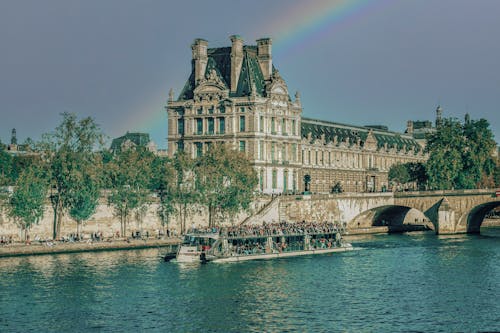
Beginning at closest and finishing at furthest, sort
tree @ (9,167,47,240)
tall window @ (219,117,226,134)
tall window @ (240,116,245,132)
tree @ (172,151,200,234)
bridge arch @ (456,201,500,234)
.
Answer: tree @ (9,167,47,240), tree @ (172,151,200,234), bridge arch @ (456,201,500,234), tall window @ (240,116,245,132), tall window @ (219,117,226,134)

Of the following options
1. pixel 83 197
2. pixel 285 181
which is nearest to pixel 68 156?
pixel 83 197

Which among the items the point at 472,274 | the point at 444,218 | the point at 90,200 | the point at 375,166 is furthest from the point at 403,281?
the point at 375,166

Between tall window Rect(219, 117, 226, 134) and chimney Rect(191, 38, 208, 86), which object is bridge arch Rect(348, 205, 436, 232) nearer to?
tall window Rect(219, 117, 226, 134)

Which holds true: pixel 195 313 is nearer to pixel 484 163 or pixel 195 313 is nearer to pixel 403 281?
pixel 403 281

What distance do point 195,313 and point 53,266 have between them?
2826 centimetres

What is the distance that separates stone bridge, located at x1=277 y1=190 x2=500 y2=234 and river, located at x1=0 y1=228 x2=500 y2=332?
3046 centimetres

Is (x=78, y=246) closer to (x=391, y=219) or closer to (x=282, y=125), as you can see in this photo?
(x=282, y=125)

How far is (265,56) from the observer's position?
155000 millimetres

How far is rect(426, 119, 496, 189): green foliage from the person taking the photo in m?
158

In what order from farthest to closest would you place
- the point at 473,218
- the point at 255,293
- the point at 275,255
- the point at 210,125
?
the point at 210,125 → the point at 473,218 → the point at 275,255 → the point at 255,293

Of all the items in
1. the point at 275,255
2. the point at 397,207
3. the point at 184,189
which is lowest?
the point at 275,255

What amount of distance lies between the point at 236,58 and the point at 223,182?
27.0 m

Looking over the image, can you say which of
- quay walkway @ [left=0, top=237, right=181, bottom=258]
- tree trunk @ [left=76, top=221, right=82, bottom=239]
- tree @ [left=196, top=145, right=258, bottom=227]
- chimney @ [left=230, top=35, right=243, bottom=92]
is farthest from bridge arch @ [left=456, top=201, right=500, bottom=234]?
tree trunk @ [left=76, top=221, right=82, bottom=239]

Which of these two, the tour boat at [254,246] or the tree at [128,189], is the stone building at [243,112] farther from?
the tour boat at [254,246]
